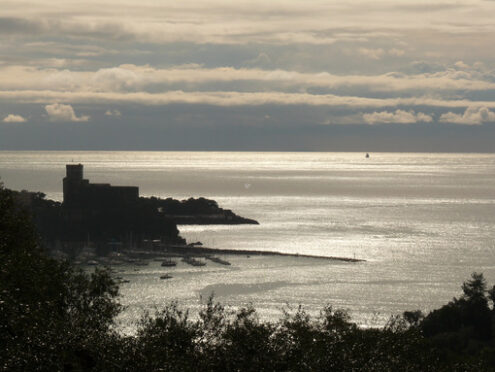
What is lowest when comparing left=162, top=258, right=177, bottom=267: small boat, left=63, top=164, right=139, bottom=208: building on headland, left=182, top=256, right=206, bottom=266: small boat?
left=162, top=258, right=177, bottom=267: small boat

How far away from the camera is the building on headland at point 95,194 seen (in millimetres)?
119875

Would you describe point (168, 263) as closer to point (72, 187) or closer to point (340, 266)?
point (340, 266)

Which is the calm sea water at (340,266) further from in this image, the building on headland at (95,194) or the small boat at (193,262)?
the building on headland at (95,194)

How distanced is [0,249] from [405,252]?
8511 cm

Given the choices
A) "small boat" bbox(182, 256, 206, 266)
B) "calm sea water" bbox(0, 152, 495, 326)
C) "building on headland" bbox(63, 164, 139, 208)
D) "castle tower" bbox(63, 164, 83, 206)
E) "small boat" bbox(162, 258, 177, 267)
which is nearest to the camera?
"calm sea water" bbox(0, 152, 495, 326)

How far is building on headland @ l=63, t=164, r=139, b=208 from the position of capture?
393 ft

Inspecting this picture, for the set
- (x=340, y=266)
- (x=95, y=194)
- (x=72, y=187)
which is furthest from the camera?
(x=72, y=187)

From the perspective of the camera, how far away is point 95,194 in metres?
121

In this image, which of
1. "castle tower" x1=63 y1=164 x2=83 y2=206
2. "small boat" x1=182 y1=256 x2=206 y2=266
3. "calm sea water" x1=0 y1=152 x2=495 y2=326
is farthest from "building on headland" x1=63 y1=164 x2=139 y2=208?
"small boat" x1=182 y1=256 x2=206 y2=266

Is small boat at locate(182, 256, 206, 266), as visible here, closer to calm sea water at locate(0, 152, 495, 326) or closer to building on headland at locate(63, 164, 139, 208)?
calm sea water at locate(0, 152, 495, 326)

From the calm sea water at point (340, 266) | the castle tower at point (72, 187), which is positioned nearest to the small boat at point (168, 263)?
the calm sea water at point (340, 266)

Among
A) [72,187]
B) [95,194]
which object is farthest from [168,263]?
[72,187]

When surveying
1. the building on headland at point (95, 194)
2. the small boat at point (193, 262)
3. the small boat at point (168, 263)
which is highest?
the building on headland at point (95, 194)

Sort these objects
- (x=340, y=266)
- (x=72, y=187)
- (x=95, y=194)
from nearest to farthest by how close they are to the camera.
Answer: (x=340, y=266)
(x=95, y=194)
(x=72, y=187)
